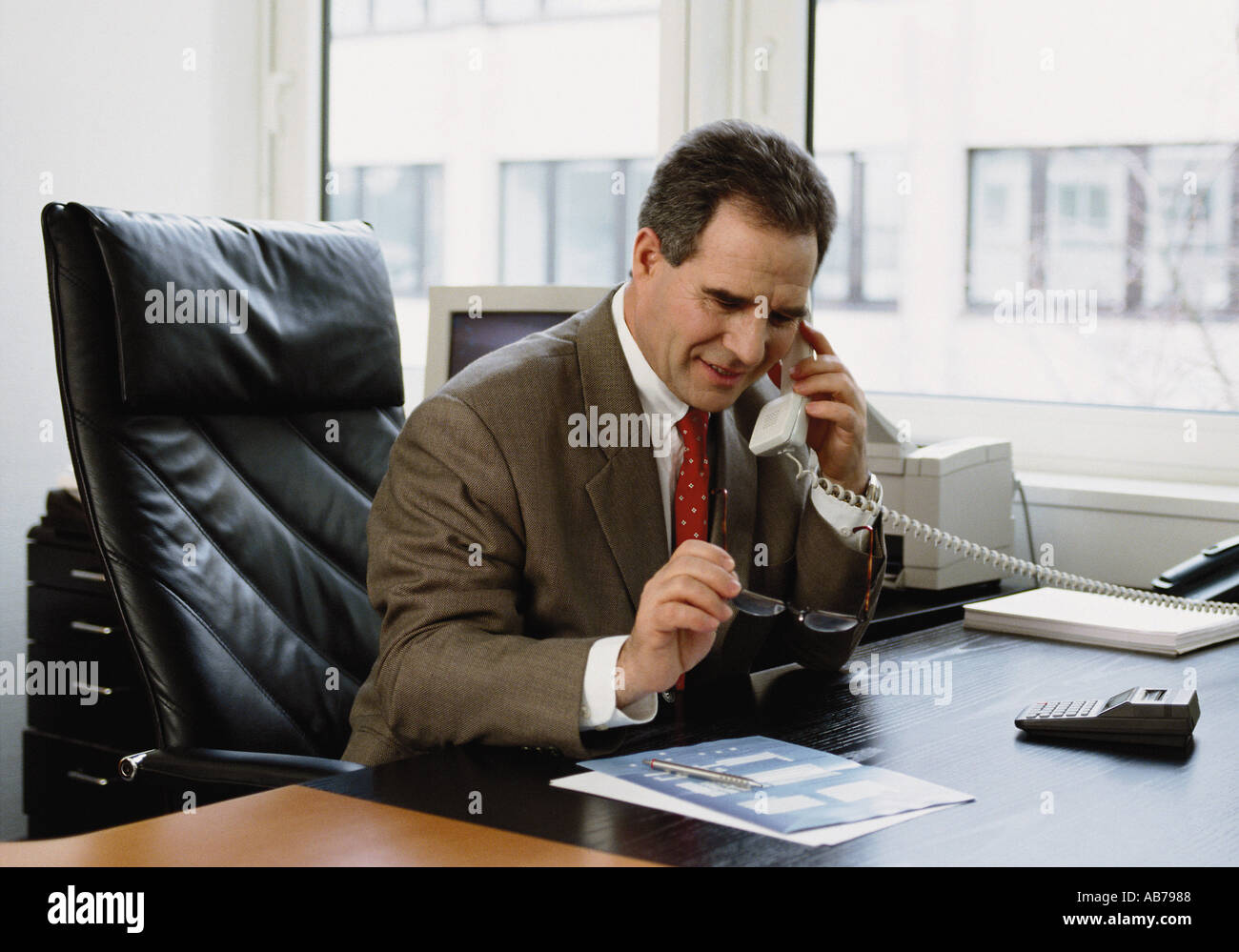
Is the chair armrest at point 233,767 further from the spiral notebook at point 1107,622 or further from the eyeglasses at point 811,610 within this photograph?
the spiral notebook at point 1107,622

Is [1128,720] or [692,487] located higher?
[692,487]

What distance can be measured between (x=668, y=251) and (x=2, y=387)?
196 centimetres

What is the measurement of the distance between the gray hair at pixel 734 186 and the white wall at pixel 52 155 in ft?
5.85

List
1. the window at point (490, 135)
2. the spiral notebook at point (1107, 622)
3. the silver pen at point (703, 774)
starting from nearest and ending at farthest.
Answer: the silver pen at point (703, 774) < the spiral notebook at point (1107, 622) < the window at point (490, 135)

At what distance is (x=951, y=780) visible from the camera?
117 centimetres

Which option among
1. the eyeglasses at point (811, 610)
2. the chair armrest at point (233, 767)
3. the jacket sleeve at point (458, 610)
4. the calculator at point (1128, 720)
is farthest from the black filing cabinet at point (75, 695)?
the calculator at point (1128, 720)

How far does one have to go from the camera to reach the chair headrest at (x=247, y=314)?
1581 millimetres

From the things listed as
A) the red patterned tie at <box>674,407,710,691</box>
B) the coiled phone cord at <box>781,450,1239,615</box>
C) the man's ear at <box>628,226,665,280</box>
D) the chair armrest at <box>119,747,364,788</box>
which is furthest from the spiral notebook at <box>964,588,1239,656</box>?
the chair armrest at <box>119,747,364,788</box>

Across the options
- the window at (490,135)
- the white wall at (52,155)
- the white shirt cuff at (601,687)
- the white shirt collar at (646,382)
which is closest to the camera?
the white shirt cuff at (601,687)

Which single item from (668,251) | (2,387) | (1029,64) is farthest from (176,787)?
(1029,64)

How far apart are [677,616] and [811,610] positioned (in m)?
0.53

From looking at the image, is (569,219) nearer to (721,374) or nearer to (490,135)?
(490,135)

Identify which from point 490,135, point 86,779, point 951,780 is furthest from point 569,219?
point 951,780
